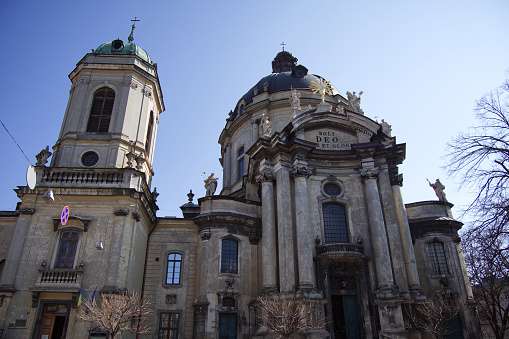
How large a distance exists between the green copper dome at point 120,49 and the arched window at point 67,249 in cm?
1357

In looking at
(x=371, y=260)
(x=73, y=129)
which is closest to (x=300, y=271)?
(x=371, y=260)

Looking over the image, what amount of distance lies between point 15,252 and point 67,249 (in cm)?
238

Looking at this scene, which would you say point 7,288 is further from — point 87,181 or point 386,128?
point 386,128

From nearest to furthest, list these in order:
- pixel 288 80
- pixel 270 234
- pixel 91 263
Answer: pixel 91 263 < pixel 270 234 < pixel 288 80

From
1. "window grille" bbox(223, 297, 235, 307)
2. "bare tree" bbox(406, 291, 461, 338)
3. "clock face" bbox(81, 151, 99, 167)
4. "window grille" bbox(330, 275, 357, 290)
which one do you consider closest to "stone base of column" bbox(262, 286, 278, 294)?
"window grille" bbox(223, 297, 235, 307)

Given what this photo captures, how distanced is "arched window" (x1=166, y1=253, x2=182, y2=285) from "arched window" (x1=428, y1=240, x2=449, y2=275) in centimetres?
1580

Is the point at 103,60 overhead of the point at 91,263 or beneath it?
overhead

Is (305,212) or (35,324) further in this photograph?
(305,212)

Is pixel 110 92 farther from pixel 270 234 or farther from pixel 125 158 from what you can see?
pixel 270 234

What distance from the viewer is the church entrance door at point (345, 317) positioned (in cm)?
1986

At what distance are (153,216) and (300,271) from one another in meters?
9.70

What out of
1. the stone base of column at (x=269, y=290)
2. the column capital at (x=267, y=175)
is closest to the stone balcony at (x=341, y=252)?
the stone base of column at (x=269, y=290)

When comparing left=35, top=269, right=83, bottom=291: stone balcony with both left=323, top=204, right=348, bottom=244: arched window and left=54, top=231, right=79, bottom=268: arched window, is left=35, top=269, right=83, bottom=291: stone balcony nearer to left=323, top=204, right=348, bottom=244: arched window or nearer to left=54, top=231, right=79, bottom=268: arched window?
left=54, top=231, right=79, bottom=268: arched window

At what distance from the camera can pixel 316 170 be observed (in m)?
24.0
